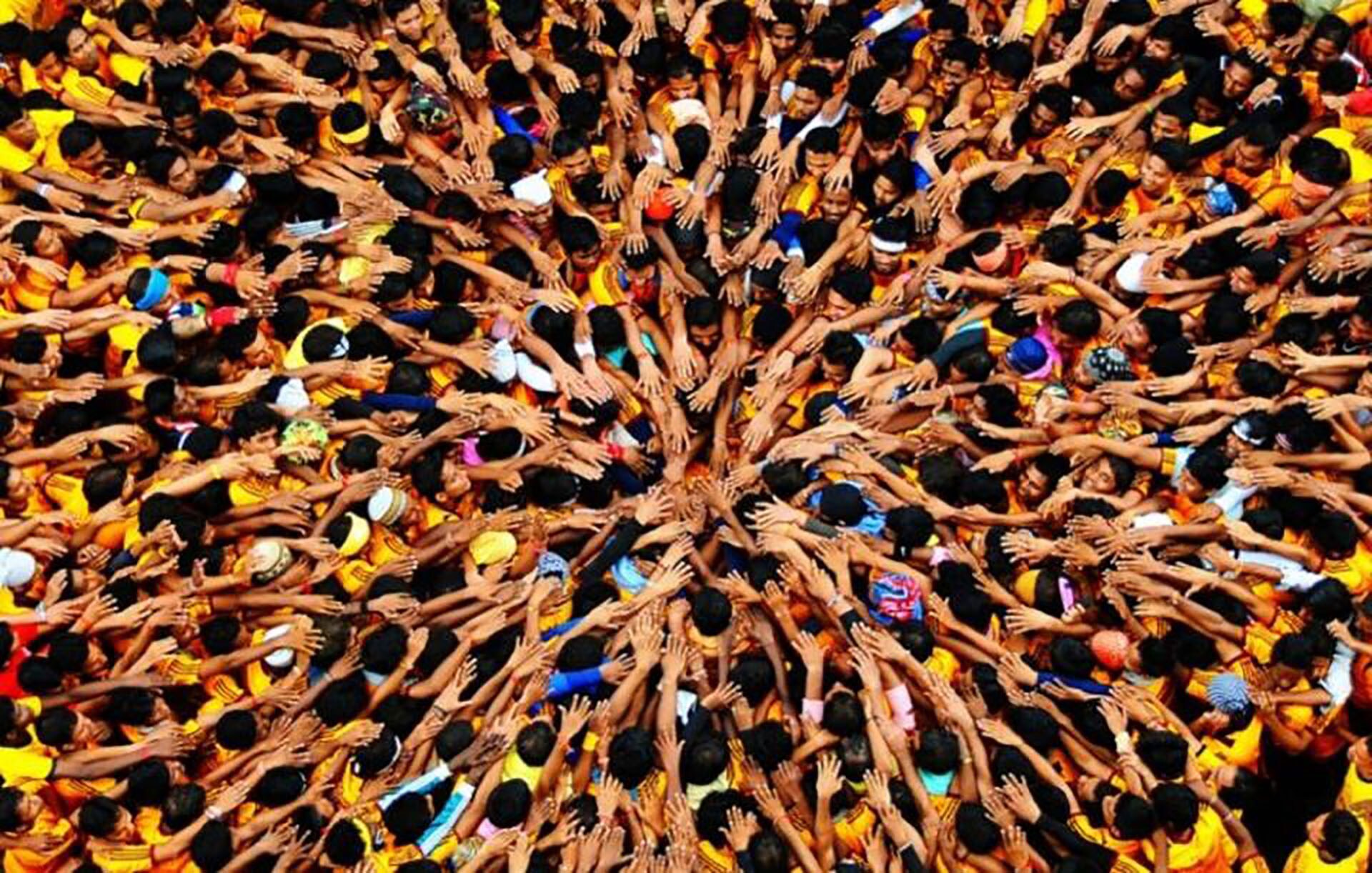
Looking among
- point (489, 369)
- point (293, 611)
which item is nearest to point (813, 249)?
point (489, 369)

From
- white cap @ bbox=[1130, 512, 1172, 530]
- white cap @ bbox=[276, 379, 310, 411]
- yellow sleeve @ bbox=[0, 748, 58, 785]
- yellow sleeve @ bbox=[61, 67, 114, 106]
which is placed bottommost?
yellow sleeve @ bbox=[0, 748, 58, 785]

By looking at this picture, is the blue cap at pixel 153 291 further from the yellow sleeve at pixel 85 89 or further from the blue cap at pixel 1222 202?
the blue cap at pixel 1222 202

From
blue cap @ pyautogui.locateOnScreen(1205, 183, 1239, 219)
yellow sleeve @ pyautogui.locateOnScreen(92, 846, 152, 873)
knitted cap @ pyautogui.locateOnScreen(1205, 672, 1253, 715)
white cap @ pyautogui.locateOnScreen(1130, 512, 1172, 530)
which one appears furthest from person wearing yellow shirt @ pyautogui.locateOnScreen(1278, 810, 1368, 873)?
yellow sleeve @ pyautogui.locateOnScreen(92, 846, 152, 873)

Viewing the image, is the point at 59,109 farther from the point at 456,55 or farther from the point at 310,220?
the point at 456,55

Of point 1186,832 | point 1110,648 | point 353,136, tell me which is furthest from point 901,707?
point 353,136

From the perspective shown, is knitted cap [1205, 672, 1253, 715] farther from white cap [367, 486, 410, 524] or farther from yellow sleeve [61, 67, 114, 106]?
yellow sleeve [61, 67, 114, 106]

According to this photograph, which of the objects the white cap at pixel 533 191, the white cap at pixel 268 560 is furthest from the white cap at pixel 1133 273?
the white cap at pixel 268 560

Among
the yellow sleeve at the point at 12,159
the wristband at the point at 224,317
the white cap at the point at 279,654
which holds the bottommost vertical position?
the white cap at the point at 279,654
